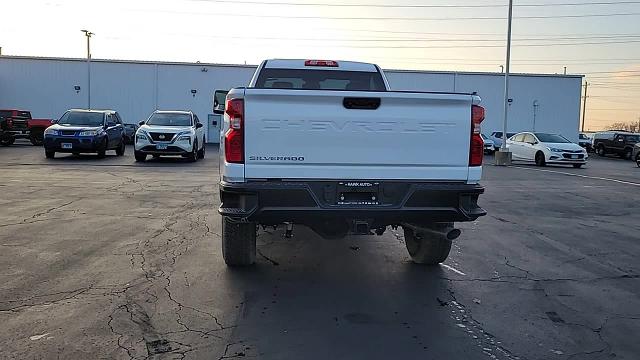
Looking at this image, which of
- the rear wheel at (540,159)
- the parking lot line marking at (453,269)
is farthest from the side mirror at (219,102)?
the rear wheel at (540,159)

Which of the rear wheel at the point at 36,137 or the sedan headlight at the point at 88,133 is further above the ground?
the sedan headlight at the point at 88,133

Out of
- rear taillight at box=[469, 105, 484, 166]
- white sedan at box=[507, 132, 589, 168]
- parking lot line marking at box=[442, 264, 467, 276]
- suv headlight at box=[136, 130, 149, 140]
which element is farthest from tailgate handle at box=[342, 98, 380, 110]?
white sedan at box=[507, 132, 589, 168]

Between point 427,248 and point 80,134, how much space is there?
54.2 feet

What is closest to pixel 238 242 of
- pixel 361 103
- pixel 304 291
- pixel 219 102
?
pixel 304 291

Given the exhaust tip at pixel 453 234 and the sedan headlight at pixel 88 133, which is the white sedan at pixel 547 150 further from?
the exhaust tip at pixel 453 234

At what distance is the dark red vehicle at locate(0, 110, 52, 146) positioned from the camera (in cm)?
2789

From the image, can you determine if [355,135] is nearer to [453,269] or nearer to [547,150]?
[453,269]

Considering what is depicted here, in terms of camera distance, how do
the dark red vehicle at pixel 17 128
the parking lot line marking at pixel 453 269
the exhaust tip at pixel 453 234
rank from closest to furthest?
the exhaust tip at pixel 453 234 < the parking lot line marking at pixel 453 269 < the dark red vehicle at pixel 17 128

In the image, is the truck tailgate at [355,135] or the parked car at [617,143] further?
the parked car at [617,143]

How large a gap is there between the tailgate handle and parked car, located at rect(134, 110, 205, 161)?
15.8m

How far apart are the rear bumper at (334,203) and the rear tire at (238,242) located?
845mm

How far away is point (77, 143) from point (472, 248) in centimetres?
1610

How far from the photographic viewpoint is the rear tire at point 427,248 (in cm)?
624

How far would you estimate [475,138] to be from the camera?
505 centimetres
